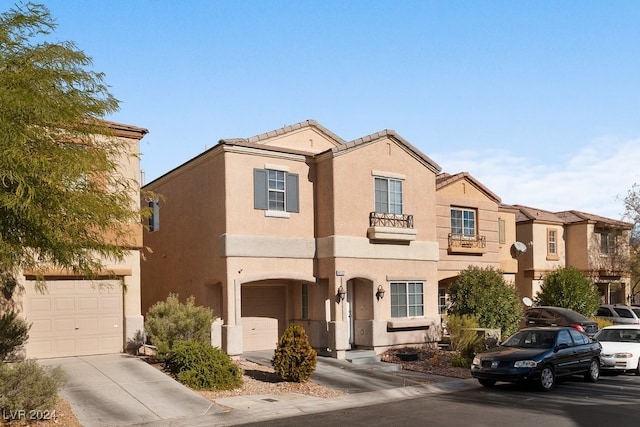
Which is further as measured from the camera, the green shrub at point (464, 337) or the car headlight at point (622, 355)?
the green shrub at point (464, 337)

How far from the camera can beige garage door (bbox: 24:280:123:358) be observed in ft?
57.1

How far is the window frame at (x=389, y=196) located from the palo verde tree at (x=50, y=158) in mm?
11399

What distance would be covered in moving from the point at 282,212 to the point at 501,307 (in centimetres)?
898

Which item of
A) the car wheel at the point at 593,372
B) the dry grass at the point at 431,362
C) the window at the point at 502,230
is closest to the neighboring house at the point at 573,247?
the window at the point at 502,230

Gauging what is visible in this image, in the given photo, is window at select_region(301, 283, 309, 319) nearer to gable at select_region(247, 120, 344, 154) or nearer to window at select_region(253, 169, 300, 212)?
window at select_region(253, 169, 300, 212)

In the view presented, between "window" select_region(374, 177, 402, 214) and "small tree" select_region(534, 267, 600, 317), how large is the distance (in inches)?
391

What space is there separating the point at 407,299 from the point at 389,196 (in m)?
3.62

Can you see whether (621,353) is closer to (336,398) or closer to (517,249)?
(336,398)

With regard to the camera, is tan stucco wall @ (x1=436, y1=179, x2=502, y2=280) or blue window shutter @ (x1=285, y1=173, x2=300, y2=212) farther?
tan stucco wall @ (x1=436, y1=179, x2=502, y2=280)

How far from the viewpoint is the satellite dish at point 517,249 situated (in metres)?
30.1

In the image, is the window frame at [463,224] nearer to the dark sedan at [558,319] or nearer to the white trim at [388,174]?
the dark sedan at [558,319]

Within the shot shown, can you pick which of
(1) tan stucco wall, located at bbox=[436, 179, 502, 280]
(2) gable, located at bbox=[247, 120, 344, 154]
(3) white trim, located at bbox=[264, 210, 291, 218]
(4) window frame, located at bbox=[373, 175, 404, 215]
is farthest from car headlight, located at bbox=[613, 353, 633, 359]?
(2) gable, located at bbox=[247, 120, 344, 154]

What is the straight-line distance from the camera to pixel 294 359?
1611 centimetres

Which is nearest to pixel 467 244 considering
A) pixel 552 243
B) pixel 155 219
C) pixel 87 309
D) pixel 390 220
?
pixel 390 220
